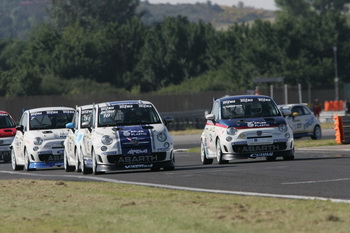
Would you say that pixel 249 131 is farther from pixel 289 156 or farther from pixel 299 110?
pixel 299 110

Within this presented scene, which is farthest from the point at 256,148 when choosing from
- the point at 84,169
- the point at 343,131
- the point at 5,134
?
the point at 5,134

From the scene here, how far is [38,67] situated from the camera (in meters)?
110

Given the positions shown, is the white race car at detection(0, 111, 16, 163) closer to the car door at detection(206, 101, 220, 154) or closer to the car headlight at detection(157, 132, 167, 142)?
the car door at detection(206, 101, 220, 154)

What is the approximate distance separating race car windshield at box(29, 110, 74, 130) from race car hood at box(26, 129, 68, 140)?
1.11 feet

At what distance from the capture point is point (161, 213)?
44.6 ft

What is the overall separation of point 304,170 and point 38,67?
90.0 meters

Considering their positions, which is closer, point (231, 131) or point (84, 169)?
point (84, 169)

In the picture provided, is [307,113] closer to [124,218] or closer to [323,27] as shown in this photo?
[124,218]

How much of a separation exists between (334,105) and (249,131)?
57.3 meters

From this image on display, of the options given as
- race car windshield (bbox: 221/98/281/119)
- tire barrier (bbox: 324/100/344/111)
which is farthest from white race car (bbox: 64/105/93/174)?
tire barrier (bbox: 324/100/344/111)

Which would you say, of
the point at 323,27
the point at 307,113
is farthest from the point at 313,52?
the point at 307,113

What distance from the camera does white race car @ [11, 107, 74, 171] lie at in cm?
2858

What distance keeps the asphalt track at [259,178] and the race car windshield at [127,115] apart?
115 centimetres

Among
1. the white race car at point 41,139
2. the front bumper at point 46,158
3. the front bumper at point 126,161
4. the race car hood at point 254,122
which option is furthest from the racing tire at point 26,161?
the race car hood at point 254,122
